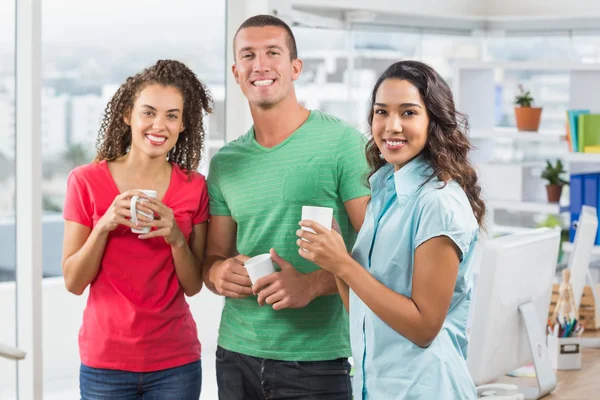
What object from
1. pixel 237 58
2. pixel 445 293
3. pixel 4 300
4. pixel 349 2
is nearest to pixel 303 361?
pixel 445 293

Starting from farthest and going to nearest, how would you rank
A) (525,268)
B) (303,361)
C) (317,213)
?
(525,268)
(303,361)
(317,213)

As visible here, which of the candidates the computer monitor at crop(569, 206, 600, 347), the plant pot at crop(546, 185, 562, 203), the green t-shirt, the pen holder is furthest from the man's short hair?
the plant pot at crop(546, 185, 562, 203)

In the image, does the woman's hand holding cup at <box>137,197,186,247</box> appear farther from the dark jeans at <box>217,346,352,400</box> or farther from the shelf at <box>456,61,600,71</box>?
the shelf at <box>456,61,600,71</box>

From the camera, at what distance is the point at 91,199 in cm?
194

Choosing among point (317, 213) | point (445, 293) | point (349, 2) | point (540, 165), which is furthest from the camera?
point (349, 2)

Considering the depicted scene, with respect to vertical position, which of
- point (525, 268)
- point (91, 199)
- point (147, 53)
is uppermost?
point (147, 53)

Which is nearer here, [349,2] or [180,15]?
[180,15]

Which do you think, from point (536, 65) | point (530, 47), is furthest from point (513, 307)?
point (530, 47)

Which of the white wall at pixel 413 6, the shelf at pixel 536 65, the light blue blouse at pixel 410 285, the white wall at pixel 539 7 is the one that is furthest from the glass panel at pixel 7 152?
the white wall at pixel 539 7

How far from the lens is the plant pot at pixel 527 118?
505 cm

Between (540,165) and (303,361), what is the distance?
359 cm

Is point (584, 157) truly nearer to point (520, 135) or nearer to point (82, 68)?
point (520, 135)

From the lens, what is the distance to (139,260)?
6.36 feet

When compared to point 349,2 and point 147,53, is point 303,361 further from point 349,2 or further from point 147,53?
point 349,2
